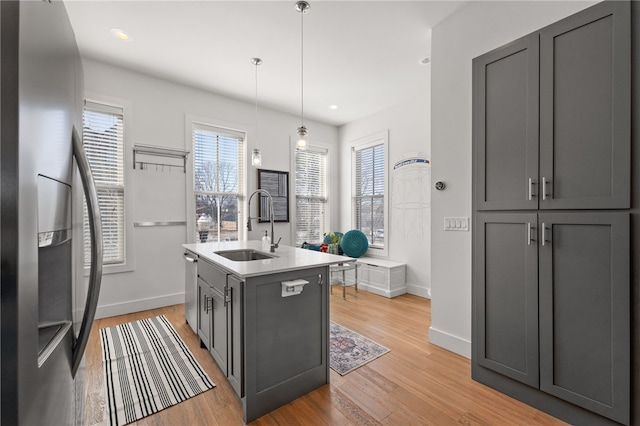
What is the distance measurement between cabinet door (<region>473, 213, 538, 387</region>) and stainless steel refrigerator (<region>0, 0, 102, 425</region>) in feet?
7.46

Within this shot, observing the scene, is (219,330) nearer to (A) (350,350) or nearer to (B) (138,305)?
(A) (350,350)

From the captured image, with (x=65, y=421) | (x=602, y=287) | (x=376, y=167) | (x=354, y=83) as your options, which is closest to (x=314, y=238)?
(x=376, y=167)

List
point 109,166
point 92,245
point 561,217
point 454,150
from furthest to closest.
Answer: point 109,166
point 454,150
point 561,217
point 92,245

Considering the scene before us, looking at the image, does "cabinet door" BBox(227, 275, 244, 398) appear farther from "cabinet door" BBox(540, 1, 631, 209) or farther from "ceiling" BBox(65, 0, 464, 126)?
"ceiling" BBox(65, 0, 464, 126)

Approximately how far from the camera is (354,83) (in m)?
4.01

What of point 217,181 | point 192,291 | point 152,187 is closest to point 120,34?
point 152,187

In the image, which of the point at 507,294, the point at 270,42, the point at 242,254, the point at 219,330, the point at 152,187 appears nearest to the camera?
the point at 507,294

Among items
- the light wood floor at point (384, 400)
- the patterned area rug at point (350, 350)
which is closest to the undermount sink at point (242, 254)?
the light wood floor at point (384, 400)

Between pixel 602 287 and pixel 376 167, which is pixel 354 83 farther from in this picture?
pixel 602 287

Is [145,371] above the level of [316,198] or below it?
below

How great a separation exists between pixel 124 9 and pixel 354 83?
2608 mm

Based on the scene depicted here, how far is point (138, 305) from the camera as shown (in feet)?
12.0

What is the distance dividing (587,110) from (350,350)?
8.00ft

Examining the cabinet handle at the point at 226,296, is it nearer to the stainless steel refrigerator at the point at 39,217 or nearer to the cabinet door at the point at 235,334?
the cabinet door at the point at 235,334
